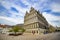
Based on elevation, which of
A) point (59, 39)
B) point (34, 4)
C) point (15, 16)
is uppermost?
point (34, 4)

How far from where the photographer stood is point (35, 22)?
9.46ft

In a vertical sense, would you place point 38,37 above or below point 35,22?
below

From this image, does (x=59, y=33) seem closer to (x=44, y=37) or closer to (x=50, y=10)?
(x=44, y=37)

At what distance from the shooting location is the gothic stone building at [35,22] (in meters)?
2.87

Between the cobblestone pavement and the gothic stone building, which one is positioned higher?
the gothic stone building

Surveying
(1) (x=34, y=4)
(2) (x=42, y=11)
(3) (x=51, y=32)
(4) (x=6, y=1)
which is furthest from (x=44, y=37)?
(4) (x=6, y=1)

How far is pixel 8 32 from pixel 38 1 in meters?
1.03

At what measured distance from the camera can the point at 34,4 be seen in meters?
3.02

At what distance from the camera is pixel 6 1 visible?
3162 millimetres

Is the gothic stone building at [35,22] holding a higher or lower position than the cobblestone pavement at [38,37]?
higher

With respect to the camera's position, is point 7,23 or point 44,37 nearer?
point 44,37

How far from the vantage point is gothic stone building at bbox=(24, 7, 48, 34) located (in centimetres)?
287

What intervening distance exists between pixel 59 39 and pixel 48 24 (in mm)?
428

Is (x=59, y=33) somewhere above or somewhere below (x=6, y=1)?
below
